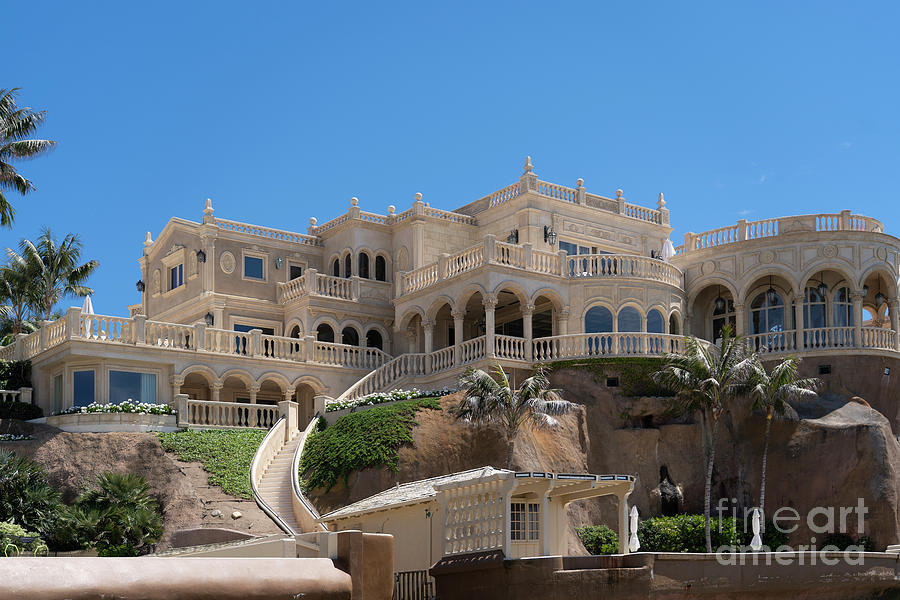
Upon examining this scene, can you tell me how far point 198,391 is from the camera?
47344mm

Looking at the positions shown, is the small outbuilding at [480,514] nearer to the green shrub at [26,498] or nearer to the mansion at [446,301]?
the green shrub at [26,498]

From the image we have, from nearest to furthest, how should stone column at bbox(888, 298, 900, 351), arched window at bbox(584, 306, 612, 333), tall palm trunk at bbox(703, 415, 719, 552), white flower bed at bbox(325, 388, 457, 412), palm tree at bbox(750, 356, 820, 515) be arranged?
tall palm trunk at bbox(703, 415, 719, 552), palm tree at bbox(750, 356, 820, 515), white flower bed at bbox(325, 388, 457, 412), arched window at bbox(584, 306, 612, 333), stone column at bbox(888, 298, 900, 351)

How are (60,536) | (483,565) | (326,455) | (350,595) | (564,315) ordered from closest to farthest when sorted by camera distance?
(350,595) < (483,565) < (60,536) < (326,455) < (564,315)

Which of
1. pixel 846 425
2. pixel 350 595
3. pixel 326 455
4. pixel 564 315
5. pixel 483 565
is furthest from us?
pixel 564 315

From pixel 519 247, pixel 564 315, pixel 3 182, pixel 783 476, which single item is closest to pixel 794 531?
pixel 783 476

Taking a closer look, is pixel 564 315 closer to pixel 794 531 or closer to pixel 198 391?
pixel 794 531

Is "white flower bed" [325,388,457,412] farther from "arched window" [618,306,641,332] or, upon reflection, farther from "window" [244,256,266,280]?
"window" [244,256,266,280]

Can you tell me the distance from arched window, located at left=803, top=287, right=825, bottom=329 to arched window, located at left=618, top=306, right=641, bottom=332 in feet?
22.2

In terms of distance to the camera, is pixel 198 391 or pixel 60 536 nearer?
pixel 60 536

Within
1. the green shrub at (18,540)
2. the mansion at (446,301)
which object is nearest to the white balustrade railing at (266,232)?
the mansion at (446,301)

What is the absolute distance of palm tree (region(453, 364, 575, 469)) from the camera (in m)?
36.3

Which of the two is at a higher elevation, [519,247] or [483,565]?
[519,247]

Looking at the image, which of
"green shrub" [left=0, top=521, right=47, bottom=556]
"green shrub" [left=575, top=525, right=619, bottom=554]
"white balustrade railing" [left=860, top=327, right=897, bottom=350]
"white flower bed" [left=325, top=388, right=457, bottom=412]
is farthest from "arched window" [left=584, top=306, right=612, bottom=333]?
"green shrub" [left=0, top=521, right=47, bottom=556]

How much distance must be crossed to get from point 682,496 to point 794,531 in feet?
12.3
